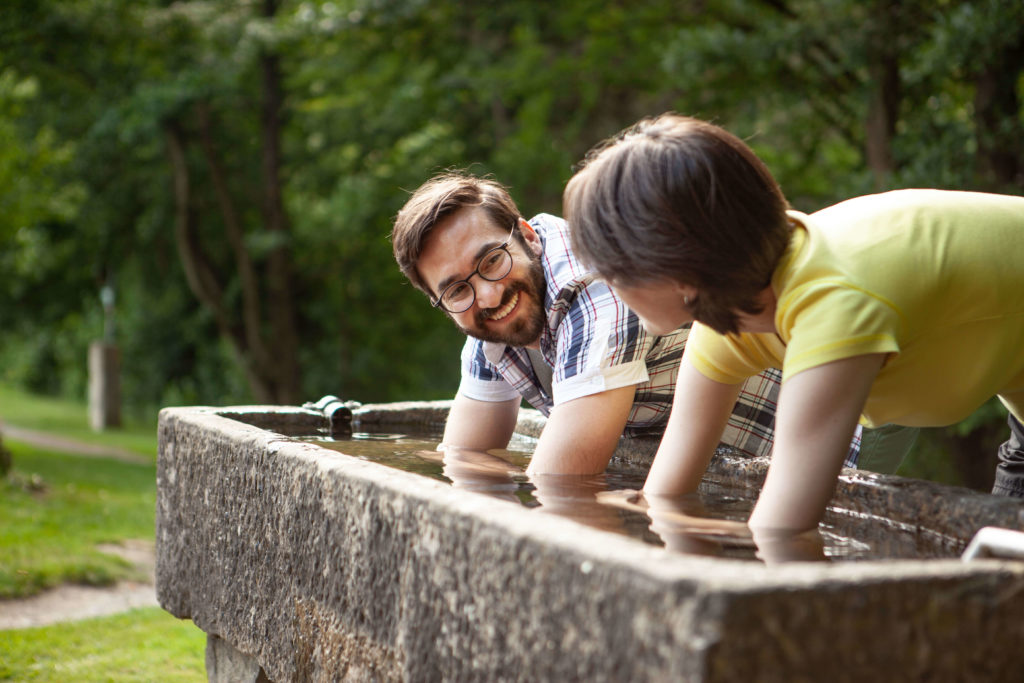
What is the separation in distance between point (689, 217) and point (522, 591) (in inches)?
25.4

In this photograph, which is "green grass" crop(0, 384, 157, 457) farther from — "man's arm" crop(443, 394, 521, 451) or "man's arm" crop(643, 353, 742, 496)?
"man's arm" crop(643, 353, 742, 496)

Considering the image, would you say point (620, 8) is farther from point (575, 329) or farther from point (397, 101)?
point (575, 329)

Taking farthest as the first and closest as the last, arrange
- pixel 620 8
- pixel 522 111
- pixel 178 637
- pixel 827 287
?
pixel 522 111 < pixel 620 8 < pixel 178 637 < pixel 827 287

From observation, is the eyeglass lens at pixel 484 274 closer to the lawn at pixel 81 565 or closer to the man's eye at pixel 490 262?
the man's eye at pixel 490 262

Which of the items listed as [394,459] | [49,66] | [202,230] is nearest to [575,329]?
[394,459]

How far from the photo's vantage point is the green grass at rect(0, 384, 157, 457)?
12.7 m

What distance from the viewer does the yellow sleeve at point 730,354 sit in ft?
6.06

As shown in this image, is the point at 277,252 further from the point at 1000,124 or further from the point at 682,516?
the point at 682,516

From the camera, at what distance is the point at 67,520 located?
6.28 m

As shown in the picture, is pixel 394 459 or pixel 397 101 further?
pixel 397 101

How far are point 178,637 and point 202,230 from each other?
10.0m

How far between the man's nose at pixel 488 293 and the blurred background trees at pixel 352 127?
11.8 ft

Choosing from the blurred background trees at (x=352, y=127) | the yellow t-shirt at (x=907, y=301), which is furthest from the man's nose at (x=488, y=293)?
the blurred background trees at (x=352, y=127)

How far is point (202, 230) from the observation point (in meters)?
13.3
